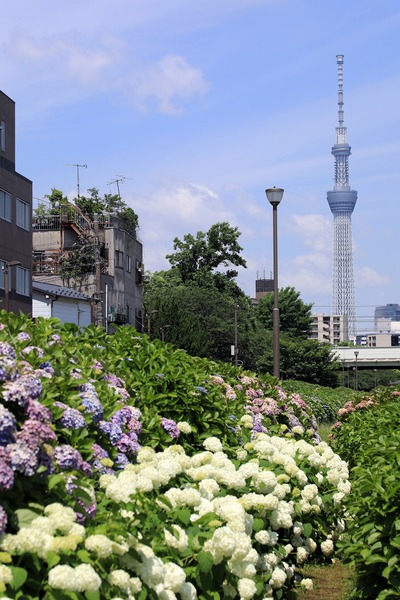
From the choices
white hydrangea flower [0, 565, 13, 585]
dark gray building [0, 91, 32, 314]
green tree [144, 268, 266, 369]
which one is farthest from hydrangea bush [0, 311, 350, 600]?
green tree [144, 268, 266, 369]

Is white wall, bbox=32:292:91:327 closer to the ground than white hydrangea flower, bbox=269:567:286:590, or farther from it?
farther from it

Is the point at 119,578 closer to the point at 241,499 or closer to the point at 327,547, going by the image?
the point at 241,499

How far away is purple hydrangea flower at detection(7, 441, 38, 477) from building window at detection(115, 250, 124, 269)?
2830 inches

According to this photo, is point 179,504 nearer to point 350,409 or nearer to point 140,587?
point 140,587

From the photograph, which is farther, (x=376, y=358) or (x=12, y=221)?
(x=376, y=358)

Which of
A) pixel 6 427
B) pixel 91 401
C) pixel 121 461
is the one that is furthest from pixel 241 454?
pixel 6 427

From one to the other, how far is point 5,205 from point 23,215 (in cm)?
287

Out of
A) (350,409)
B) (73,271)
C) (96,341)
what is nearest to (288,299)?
(73,271)

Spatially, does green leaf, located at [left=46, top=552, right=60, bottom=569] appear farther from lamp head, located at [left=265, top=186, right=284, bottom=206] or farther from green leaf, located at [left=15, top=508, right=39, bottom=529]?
lamp head, located at [left=265, top=186, right=284, bottom=206]

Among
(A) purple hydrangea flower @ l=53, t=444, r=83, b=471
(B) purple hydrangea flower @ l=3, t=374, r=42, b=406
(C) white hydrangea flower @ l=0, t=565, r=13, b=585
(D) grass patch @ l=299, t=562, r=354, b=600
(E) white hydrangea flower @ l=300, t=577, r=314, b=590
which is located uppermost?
(B) purple hydrangea flower @ l=3, t=374, r=42, b=406

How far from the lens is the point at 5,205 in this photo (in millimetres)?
46062

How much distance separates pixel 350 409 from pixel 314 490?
29.8ft

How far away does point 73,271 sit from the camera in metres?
74.1

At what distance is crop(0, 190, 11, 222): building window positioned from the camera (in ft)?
149
